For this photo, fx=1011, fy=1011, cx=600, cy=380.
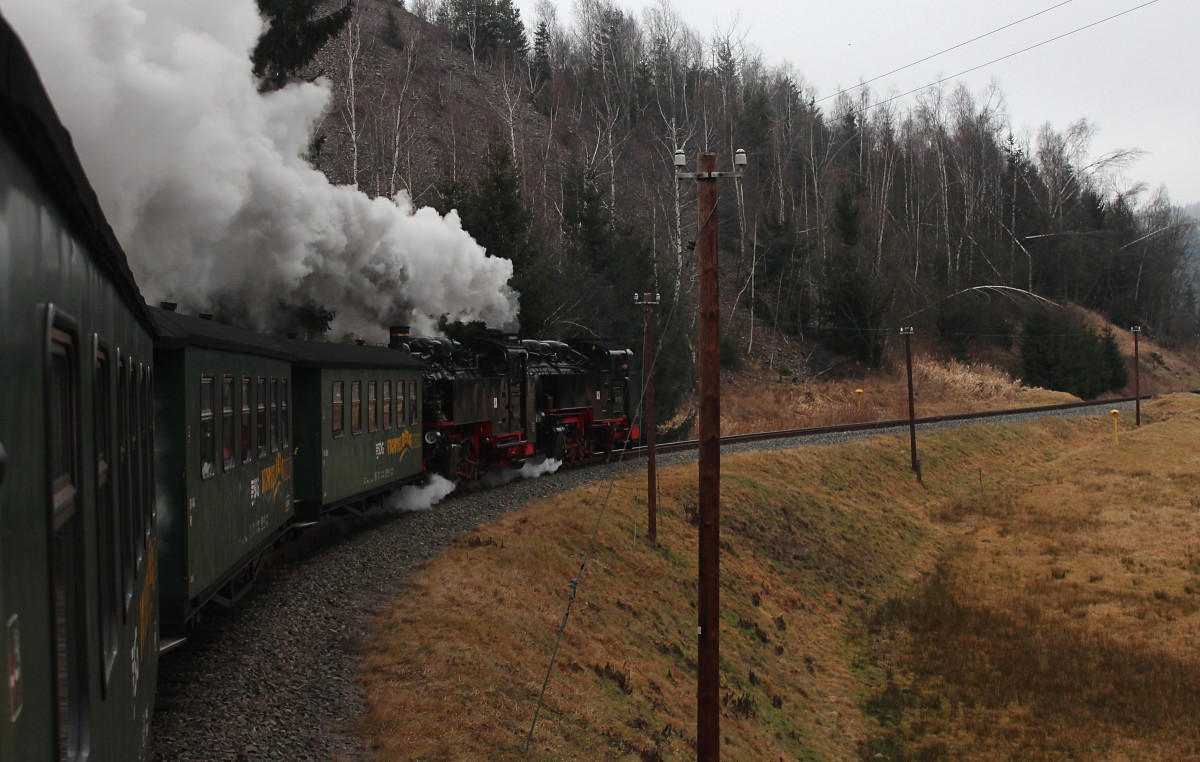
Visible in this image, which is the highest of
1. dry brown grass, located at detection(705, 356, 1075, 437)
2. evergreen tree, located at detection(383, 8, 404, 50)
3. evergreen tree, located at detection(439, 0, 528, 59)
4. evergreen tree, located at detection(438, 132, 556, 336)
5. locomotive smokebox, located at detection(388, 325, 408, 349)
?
evergreen tree, located at detection(439, 0, 528, 59)

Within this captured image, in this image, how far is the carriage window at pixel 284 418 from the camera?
12.1m

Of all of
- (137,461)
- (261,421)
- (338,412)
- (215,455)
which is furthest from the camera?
(338,412)

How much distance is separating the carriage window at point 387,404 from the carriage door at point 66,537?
13412 mm

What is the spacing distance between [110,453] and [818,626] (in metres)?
19.1

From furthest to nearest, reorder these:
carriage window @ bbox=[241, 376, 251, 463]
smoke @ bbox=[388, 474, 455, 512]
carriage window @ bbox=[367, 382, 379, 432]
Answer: smoke @ bbox=[388, 474, 455, 512]
carriage window @ bbox=[367, 382, 379, 432]
carriage window @ bbox=[241, 376, 251, 463]

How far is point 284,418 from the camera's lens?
12.3 m

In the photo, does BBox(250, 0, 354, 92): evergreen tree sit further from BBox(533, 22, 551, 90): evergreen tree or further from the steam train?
BBox(533, 22, 551, 90): evergreen tree

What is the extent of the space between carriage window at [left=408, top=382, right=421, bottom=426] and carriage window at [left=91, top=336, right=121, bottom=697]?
45.3ft

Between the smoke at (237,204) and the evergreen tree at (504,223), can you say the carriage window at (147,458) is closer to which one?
the smoke at (237,204)

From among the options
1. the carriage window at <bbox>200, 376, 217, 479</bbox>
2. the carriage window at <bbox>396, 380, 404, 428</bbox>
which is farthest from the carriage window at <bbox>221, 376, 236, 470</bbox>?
the carriage window at <bbox>396, 380, 404, 428</bbox>

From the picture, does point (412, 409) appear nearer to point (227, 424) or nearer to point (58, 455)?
point (227, 424)

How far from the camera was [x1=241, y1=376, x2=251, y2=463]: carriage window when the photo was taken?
10125 mm

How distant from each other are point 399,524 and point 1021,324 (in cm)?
5906

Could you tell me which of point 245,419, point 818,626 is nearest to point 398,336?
point 245,419
